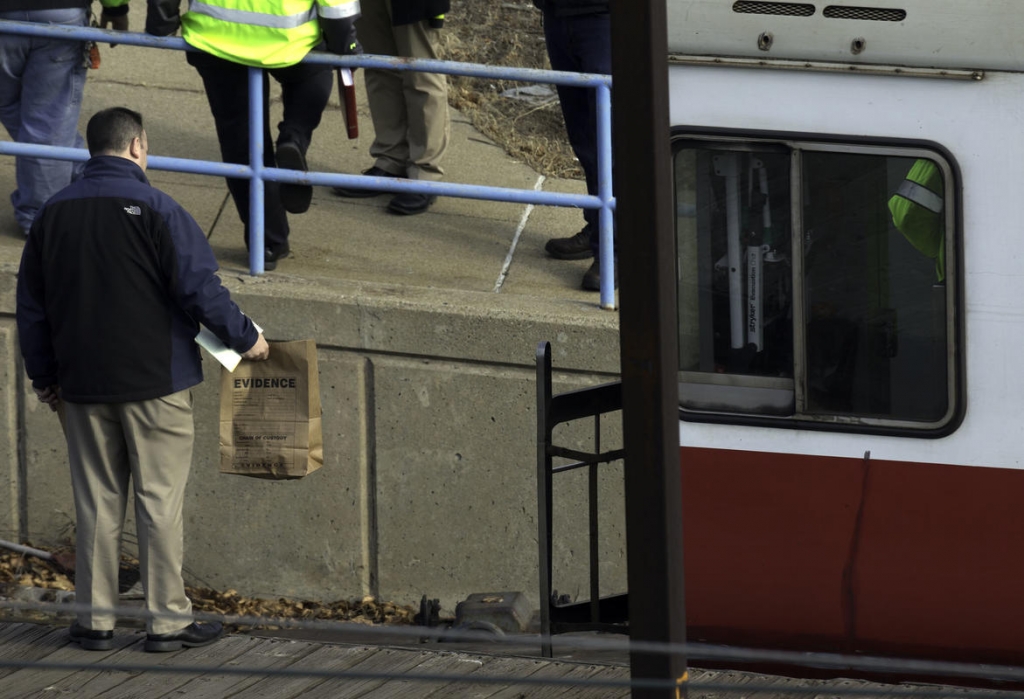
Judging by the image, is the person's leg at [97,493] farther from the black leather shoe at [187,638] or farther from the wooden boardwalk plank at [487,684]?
the wooden boardwalk plank at [487,684]

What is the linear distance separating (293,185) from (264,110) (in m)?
0.45

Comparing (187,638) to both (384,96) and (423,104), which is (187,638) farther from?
(384,96)

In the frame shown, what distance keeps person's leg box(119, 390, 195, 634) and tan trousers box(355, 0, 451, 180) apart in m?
2.47

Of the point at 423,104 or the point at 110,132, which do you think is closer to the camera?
the point at 110,132

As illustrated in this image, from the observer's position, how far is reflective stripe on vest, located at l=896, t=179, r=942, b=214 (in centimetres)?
423

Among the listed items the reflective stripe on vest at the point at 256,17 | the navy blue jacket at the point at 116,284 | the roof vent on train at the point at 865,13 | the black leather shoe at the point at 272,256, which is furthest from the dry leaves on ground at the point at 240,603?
the roof vent on train at the point at 865,13

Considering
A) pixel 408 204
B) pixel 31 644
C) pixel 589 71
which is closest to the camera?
pixel 31 644

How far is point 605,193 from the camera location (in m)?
6.12

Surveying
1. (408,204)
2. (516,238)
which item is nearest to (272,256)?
(408,204)

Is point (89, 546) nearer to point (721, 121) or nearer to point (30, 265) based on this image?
point (30, 265)

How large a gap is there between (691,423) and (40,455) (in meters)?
3.46

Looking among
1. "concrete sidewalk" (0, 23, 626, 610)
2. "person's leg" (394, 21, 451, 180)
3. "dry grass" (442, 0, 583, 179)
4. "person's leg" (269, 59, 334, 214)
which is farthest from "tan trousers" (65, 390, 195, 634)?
"dry grass" (442, 0, 583, 179)

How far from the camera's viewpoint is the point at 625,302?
3.91 m

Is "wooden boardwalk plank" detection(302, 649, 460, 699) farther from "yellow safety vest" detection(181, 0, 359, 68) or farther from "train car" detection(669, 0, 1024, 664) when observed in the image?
"yellow safety vest" detection(181, 0, 359, 68)
